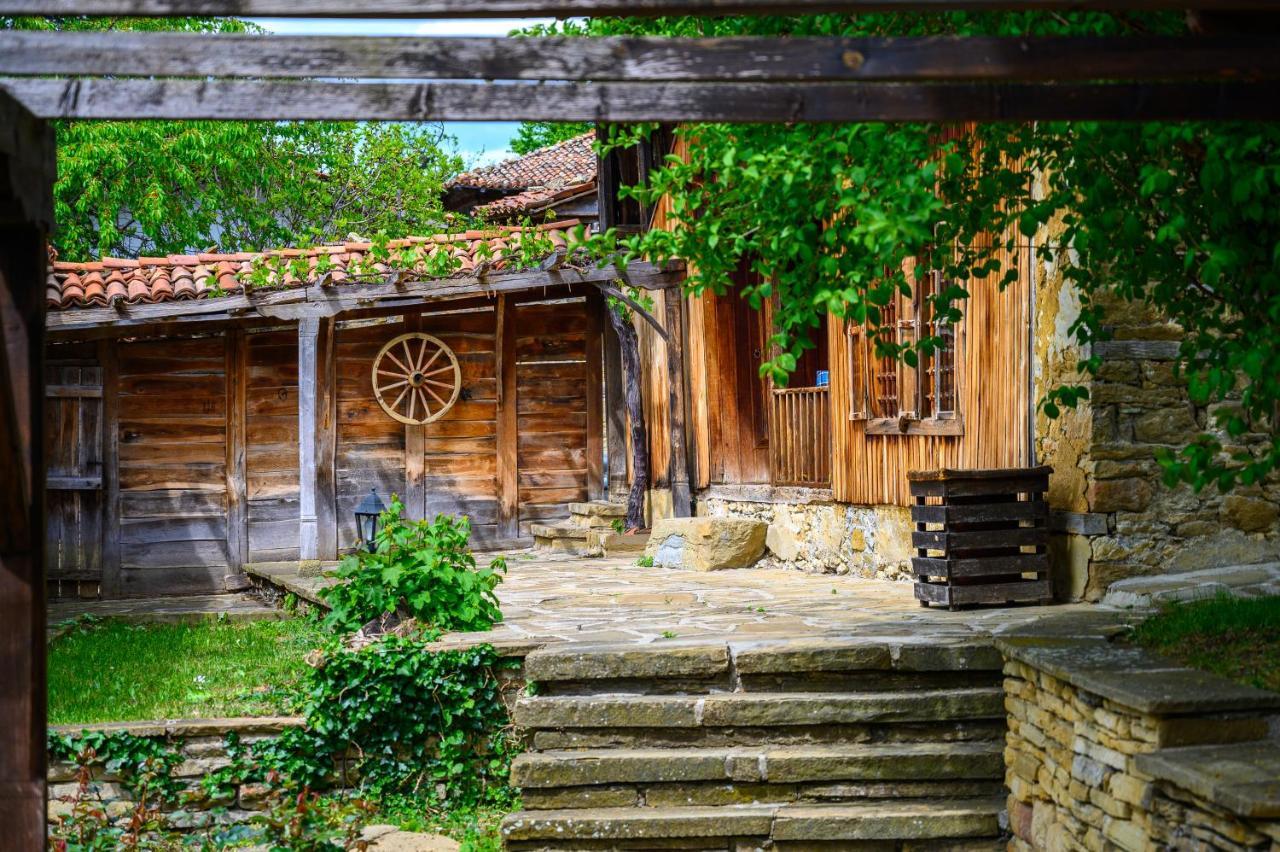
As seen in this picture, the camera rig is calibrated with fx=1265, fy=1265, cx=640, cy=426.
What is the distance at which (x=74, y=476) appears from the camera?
462 inches

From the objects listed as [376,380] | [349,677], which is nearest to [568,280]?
[376,380]

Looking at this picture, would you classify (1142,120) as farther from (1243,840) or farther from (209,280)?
(209,280)

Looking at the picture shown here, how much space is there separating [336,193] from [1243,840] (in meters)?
18.5

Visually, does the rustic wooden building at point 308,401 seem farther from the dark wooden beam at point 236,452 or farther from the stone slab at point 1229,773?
the stone slab at point 1229,773

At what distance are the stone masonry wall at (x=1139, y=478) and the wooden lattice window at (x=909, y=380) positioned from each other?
1154 mm

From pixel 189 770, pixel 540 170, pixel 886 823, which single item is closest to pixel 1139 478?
pixel 886 823

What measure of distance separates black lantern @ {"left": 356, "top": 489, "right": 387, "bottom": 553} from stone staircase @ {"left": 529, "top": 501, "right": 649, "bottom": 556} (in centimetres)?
355

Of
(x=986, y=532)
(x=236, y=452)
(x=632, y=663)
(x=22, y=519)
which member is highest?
(x=236, y=452)

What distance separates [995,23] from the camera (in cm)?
468

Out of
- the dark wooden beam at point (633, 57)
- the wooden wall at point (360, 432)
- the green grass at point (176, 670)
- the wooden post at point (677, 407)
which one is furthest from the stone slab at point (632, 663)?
the wooden wall at point (360, 432)

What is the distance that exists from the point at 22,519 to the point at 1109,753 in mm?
3700

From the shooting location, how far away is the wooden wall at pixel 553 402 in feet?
42.5

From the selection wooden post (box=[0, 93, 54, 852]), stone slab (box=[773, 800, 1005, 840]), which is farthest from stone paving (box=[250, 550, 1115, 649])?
wooden post (box=[0, 93, 54, 852])

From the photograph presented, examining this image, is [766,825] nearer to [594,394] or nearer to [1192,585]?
[1192,585]
